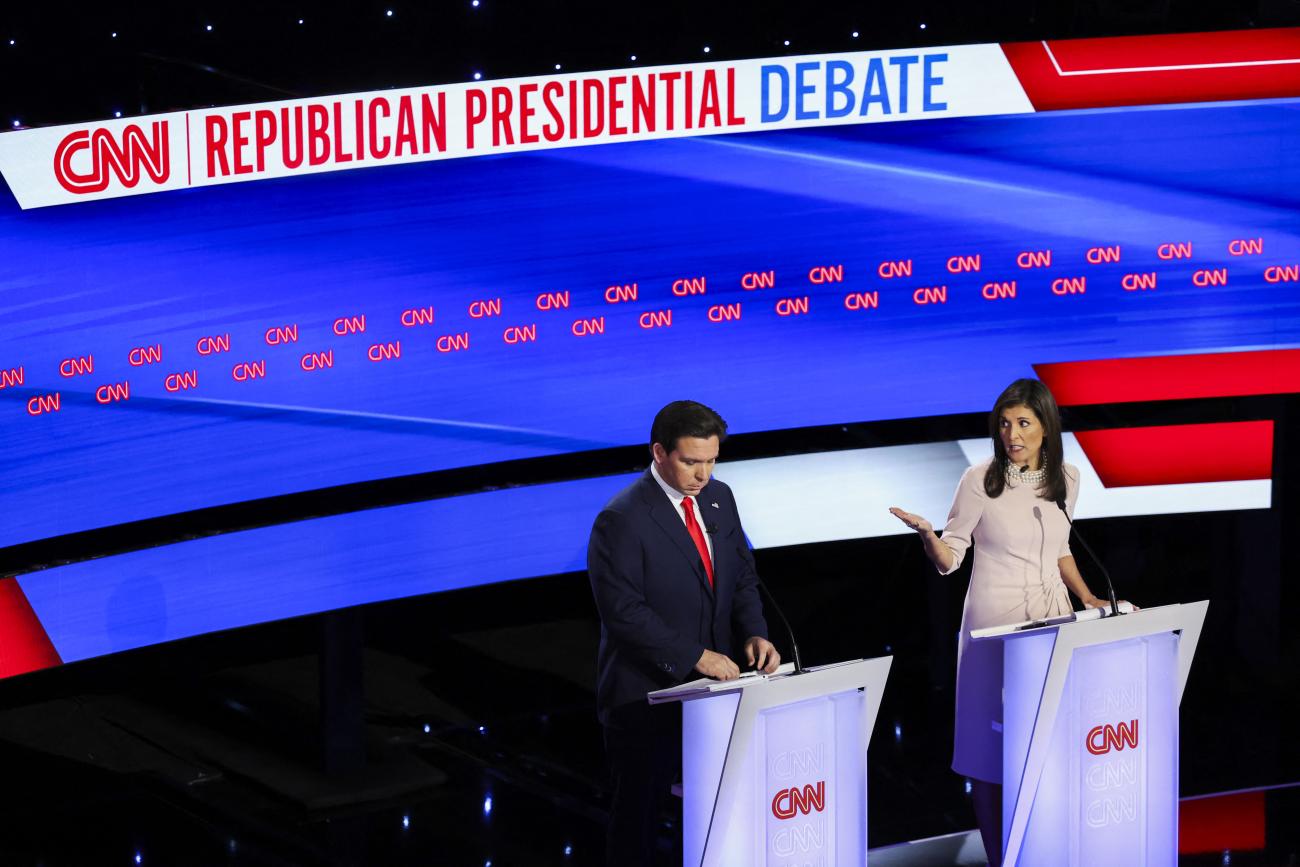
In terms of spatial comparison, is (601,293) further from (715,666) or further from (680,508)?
(715,666)

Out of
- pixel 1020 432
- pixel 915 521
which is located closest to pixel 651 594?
pixel 915 521

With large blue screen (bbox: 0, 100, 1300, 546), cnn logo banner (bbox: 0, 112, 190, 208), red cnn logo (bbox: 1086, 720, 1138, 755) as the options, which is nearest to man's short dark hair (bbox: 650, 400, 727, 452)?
red cnn logo (bbox: 1086, 720, 1138, 755)

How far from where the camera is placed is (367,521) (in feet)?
17.1

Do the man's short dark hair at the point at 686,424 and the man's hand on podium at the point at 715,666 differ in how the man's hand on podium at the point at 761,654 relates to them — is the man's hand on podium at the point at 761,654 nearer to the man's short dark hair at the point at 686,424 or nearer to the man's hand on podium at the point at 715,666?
the man's hand on podium at the point at 715,666

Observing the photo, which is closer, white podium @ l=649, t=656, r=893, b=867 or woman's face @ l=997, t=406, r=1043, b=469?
white podium @ l=649, t=656, r=893, b=867

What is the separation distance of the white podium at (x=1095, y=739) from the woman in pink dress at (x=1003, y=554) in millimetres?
157

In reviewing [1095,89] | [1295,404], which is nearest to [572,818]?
[1095,89]

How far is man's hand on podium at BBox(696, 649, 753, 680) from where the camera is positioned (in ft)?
12.1

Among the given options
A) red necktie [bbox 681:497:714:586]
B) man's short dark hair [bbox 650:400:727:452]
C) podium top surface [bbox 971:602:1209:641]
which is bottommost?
podium top surface [bbox 971:602:1209:641]

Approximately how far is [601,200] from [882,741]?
2186mm

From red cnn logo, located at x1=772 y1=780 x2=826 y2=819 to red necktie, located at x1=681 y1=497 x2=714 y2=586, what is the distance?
0.59 m

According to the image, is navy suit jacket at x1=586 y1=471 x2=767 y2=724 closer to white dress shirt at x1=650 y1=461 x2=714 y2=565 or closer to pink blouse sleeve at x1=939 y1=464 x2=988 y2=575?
white dress shirt at x1=650 y1=461 x2=714 y2=565

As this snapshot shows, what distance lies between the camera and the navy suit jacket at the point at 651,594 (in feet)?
12.4

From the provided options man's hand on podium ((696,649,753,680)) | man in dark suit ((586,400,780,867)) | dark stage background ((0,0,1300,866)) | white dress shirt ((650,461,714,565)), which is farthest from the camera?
dark stage background ((0,0,1300,866))
